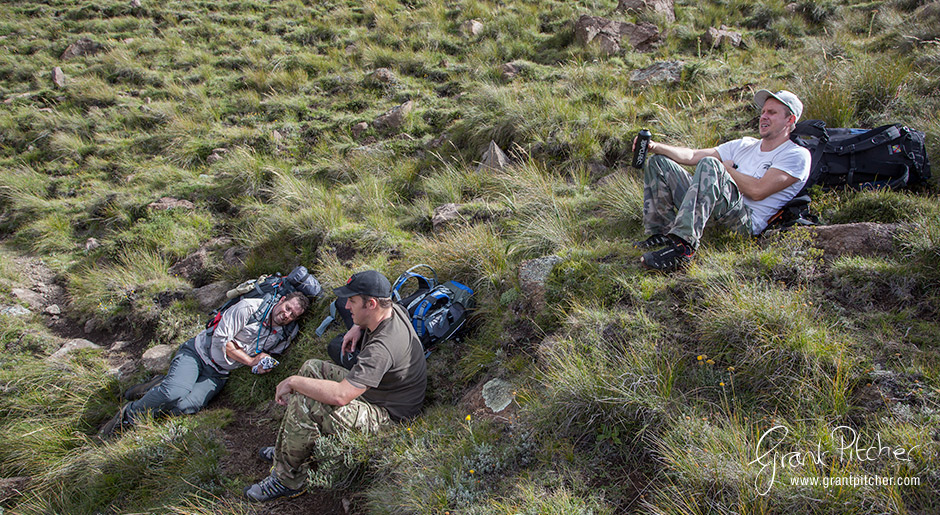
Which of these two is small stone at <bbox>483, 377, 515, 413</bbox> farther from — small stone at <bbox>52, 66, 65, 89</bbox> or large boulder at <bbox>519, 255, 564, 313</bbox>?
small stone at <bbox>52, 66, 65, 89</bbox>

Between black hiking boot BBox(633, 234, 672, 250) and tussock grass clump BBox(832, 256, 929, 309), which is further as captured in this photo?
black hiking boot BBox(633, 234, 672, 250)

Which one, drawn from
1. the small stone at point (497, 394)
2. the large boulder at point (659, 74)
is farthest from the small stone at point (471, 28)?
the small stone at point (497, 394)

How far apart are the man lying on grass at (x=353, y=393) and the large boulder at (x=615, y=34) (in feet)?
26.2

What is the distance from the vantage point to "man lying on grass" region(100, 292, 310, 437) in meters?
4.91

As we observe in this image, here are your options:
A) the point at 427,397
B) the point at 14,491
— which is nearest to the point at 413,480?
the point at 427,397

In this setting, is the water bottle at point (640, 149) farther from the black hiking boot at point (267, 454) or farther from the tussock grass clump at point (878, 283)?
the black hiking boot at point (267, 454)

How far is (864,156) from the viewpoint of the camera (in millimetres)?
4422

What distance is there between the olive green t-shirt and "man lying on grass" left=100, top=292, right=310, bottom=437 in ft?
5.59

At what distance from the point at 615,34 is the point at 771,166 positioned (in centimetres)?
680

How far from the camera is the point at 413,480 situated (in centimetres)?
309

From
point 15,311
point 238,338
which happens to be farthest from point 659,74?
point 15,311

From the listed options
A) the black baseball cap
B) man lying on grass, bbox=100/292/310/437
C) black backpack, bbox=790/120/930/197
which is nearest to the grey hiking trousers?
man lying on grass, bbox=100/292/310/437

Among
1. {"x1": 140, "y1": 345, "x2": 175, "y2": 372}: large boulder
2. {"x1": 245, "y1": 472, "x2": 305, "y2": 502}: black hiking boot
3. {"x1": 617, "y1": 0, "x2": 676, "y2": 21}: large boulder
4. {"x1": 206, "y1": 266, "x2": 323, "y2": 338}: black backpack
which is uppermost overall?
{"x1": 617, "y1": 0, "x2": 676, "y2": 21}: large boulder

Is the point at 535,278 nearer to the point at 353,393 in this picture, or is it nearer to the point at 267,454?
the point at 353,393
